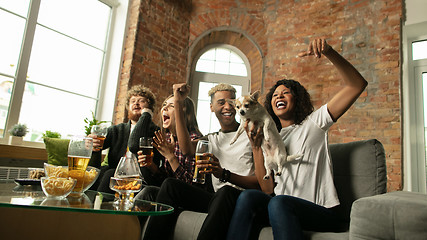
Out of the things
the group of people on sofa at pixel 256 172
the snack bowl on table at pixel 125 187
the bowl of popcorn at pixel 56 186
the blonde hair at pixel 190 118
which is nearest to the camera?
the bowl of popcorn at pixel 56 186

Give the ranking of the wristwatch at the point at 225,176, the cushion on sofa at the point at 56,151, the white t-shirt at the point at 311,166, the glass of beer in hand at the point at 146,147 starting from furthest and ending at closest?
the cushion on sofa at the point at 56,151 < the glass of beer in hand at the point at 146,147 < the wristwatch at the point at 225,176 < the white t-shirt at the point at 311,166

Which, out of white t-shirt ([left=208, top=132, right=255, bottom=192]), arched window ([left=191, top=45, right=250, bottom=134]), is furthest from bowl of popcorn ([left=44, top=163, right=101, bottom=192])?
arched window ([left=191, top=45, right=250, bottom=134])

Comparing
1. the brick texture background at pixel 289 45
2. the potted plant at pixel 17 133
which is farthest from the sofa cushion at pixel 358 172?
the potted plant at pixel 17 133

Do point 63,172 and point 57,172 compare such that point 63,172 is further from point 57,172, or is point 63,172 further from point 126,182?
point 126,182

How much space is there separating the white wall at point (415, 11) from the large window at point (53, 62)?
3.65m

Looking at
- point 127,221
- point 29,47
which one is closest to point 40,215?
point 127,221

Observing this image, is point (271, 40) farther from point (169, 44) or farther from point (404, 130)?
point (404, 130)

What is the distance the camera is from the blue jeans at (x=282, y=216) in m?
1.17

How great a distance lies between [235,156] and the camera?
1.80 meters

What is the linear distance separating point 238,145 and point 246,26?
10.1 feet

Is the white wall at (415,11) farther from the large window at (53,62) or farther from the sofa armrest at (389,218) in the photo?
the large window at (53,62)

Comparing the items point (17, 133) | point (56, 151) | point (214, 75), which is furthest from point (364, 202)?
point (214, 75)

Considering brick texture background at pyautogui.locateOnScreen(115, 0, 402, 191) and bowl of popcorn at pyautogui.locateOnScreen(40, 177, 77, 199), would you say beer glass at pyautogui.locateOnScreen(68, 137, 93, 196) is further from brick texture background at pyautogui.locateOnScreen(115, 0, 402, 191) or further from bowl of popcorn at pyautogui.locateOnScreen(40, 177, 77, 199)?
brick texture background at pyautogui.locateOnScreen(115, 0, 402, 191)

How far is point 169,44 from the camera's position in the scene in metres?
4.15
